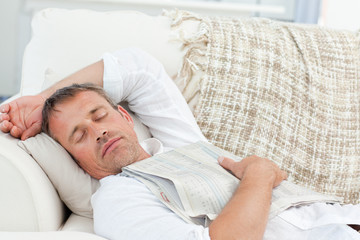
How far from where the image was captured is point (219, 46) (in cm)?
158

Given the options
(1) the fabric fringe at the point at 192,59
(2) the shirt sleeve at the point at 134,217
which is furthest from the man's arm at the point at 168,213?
(1) the fabric fringe at the point at 192,59

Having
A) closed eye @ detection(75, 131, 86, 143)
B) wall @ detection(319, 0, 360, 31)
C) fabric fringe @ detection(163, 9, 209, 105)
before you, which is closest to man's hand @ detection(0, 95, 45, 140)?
closed eye @ detection(75, 131, 86, 143)

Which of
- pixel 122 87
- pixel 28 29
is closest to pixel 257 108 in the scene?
pixel 122 87

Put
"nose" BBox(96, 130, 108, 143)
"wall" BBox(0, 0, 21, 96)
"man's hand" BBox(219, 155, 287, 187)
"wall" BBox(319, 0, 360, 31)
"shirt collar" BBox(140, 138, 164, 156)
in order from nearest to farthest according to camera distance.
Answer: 1. "man's hand" BBox(219, 155, 287, 187)
2. "nose" BBox(96, 130, 108, 143)
3. "shirt collar" BBox(140, 138, 164, 156)
4. "wall" BBox(0, 0, 21, 96)
5. "wall" BBox(319, 0, 360, 31)

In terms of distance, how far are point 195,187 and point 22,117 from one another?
0.51 meters

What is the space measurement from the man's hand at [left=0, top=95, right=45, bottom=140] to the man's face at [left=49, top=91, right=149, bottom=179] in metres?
0.05

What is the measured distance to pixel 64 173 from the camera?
1.17 meters

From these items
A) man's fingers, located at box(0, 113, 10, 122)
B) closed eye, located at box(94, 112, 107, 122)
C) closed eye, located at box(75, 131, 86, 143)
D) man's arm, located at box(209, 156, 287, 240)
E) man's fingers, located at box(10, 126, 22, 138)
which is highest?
man's fingers, located at box(0, 113, 10, 122)

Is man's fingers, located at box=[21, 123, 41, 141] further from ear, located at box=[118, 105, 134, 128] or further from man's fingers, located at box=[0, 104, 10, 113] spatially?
ear, located at box=[118, 105, 134, 128]

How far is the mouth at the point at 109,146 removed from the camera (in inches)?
47.4

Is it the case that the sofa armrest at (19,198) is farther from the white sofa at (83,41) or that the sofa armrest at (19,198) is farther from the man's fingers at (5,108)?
the white sofa at (83,41)

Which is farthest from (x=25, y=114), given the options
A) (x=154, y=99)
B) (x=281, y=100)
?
(x=281, y=100)

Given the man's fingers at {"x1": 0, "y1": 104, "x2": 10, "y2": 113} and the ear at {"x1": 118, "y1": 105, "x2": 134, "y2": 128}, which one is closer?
the man's fingers at {"x1": 0, "y1": 104, "x2": 10, "y2": 113}

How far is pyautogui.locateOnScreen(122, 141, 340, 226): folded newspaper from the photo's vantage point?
41.0 inches
